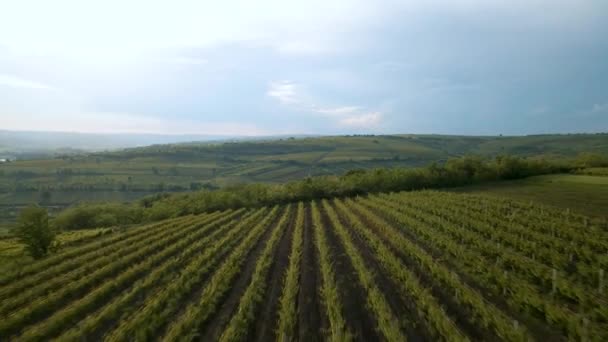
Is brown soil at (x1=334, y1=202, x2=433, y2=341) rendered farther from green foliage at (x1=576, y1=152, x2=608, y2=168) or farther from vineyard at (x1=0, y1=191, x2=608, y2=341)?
green foliage at (x1=576, y1=152, x2=608, y2=168)

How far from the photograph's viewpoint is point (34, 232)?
106 ft

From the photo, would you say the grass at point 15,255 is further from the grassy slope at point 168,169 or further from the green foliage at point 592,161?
the green foliage at point 592,161

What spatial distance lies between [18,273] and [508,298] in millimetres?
36433

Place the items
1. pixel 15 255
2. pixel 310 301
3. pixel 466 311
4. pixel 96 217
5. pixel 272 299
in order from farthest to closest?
pixel 96 217, pixel 15 255, pixel 272 299, pixel 310 301, pixel 466 311

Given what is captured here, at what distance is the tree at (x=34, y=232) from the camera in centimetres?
3241

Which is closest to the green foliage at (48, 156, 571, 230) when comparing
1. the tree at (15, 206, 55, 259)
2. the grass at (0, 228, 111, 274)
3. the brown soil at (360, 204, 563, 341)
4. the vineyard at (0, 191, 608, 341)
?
the grass at (0, 228, 111, 274)

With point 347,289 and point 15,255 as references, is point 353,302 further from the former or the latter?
point 15,255

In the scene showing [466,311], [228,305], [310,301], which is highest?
[466,311]

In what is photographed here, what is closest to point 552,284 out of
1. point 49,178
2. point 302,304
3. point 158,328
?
point 302,304

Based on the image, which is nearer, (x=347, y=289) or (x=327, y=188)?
(x=347, y=289)

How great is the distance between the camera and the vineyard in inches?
542

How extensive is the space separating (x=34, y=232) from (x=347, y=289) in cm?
3335

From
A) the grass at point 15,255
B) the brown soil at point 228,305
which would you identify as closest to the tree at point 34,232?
the grass at point 15,255

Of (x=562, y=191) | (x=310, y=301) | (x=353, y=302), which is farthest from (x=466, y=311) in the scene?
(x=562, y=191)
